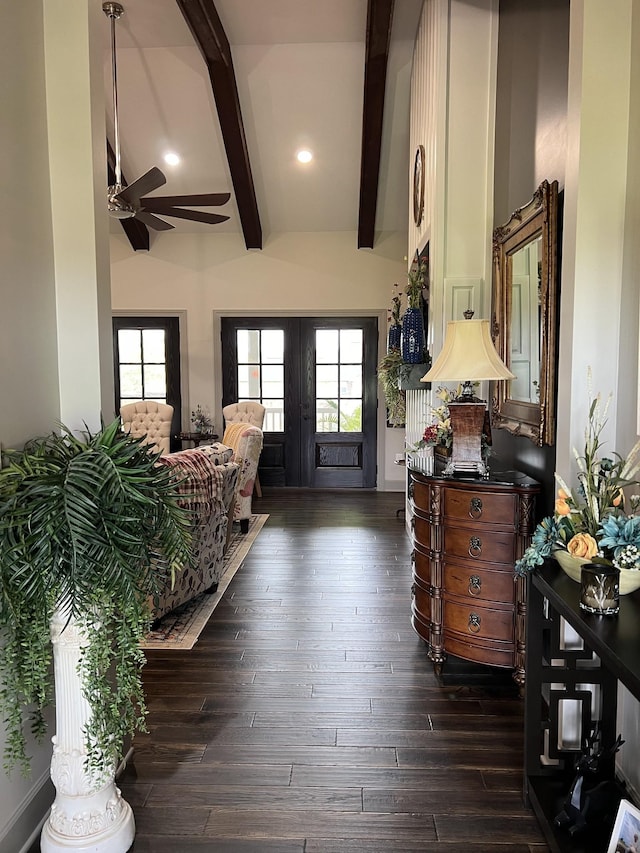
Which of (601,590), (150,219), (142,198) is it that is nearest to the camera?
(601,590)

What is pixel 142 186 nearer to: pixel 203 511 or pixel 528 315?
pixel 203 511

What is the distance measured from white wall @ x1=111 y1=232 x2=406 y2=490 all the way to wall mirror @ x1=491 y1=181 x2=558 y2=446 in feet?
14.6

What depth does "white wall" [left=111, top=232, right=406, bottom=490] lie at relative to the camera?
779 centimetres

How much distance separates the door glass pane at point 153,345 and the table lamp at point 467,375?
5788 mm

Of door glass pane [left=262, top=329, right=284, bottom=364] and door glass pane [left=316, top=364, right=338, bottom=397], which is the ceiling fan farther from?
door glass pane [left=316, top=364, right=338, bottom=397]

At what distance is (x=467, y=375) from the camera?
2.77 metres

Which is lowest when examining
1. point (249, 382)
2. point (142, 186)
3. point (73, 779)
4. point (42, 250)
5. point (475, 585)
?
point (73, 779)

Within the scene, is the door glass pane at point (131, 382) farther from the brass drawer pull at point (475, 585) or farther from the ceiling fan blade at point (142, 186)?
the brass drawer pull at point (475, 585)

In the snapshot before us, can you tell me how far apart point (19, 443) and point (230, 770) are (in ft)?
4.82

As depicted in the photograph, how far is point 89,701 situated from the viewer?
1739 millimetres

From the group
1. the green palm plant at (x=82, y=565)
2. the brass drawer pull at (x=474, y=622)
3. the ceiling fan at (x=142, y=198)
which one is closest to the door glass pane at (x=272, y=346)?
the ceiling fan at (x=142, y=198)

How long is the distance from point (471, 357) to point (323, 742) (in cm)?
179

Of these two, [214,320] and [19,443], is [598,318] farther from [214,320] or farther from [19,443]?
[214,320]

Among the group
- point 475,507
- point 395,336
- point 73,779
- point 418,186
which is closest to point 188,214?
point 418,186
